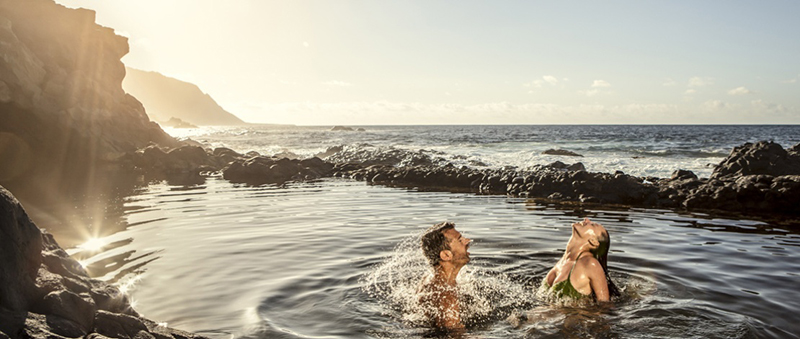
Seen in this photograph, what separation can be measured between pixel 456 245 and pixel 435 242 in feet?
0.78

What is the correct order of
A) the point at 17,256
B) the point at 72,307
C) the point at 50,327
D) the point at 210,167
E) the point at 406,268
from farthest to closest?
1. the point at 210,167
2. the point at 406,268
3. the point at 72,307
4. the point at 17,256
5. the point at 50,327

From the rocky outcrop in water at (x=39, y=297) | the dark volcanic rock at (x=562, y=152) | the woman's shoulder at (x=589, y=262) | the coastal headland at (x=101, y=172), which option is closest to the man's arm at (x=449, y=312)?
the woman's shoulder at (x=589, y=262)

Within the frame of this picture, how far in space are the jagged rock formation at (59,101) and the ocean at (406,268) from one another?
413 inches

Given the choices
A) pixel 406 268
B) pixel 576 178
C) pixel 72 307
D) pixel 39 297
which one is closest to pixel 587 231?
pixel 406 268

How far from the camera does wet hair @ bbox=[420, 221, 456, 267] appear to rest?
18.8 feet

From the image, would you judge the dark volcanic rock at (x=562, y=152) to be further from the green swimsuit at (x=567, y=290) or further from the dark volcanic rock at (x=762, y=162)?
the green swimsuit at (x=567, y=290)

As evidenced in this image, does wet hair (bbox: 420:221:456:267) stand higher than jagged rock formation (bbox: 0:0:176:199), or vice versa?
jagged rock formation (bbox: 0:0:176:199)

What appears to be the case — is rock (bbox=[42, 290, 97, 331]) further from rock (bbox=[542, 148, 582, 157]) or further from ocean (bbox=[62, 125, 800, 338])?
rock (bbox=[542, 148, 582, 157])

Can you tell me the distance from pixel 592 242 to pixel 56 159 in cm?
2715

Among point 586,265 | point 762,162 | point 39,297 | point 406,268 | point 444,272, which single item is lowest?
point 406,268

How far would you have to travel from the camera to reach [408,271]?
25.6 ft

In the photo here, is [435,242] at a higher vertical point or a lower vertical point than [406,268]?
higher

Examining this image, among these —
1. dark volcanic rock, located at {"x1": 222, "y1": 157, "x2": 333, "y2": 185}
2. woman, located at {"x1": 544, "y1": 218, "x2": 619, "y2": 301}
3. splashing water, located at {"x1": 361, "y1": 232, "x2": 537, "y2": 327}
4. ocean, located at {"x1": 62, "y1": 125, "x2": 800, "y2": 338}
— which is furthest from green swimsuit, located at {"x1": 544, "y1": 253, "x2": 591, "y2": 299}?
dark volcanic rock, located at {"x1": 222, "y1": 157, "x2": 333, "y2": 185}

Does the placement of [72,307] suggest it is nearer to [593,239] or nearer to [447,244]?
[447,244]
